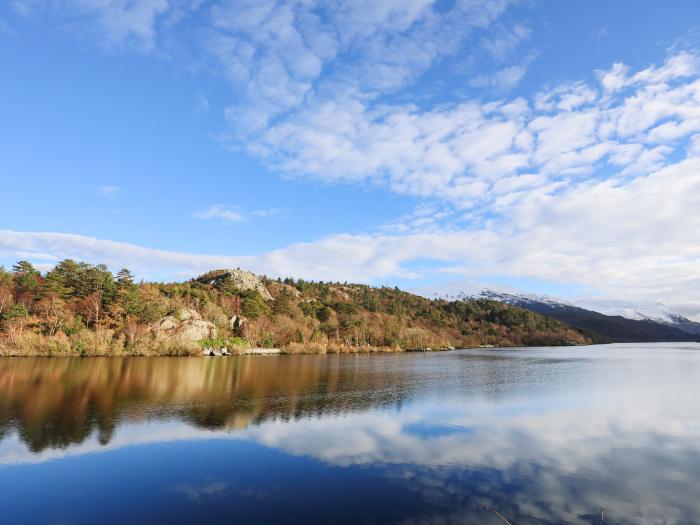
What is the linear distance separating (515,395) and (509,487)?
25.9 meters

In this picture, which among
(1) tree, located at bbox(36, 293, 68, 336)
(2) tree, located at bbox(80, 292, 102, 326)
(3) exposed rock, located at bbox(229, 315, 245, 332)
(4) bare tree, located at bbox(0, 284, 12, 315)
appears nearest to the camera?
(4) bare tree, located at bbox(0, 284, 12, 315)

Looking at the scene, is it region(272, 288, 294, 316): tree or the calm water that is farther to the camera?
region(272, 288, 294, 316): tree

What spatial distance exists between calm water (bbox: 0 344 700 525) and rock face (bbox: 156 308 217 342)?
6034 centimetres

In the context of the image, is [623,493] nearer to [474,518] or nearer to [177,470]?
[474,518]

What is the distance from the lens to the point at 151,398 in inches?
1383

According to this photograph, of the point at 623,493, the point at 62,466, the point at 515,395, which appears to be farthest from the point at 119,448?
the point at 515,395

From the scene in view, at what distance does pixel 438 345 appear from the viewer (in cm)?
16800

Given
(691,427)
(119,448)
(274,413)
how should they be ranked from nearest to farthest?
(119,448) → (691,427) → (274,413)

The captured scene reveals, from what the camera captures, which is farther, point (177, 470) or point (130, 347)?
point (130, 347)

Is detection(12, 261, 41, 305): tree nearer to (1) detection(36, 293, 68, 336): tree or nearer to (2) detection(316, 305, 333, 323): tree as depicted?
(1) detection(36, 293, 68, 336): tree

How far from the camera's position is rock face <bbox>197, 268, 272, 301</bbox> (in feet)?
543

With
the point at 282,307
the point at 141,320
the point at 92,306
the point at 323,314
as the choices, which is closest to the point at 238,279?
the point at 282,307

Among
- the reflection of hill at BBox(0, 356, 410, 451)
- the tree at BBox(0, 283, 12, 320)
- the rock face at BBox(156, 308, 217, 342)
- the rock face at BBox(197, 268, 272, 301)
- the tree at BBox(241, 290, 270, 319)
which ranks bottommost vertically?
the reflection of hill at BBox(0, 356, 410, 451)

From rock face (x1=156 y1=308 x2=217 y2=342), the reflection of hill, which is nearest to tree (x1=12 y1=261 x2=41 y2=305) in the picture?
rock face (x1=156 y1=308 x2=217 y2=342)
